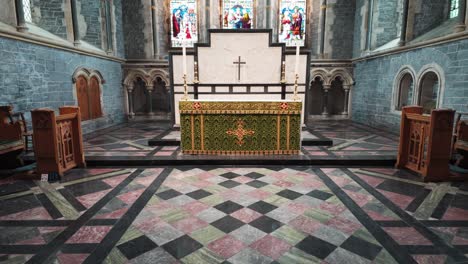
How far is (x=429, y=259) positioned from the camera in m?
2.14

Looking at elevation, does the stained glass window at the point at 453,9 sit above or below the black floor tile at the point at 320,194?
above

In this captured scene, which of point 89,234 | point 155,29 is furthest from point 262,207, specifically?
point 155,29

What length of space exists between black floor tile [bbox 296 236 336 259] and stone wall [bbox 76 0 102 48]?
9.56m

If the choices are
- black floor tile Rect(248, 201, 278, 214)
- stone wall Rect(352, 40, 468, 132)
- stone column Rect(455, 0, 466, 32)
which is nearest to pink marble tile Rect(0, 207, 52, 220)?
black floor tile Rect(248, 201, 278, 214)

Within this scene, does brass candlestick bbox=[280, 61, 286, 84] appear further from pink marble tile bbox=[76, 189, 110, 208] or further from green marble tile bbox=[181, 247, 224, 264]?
green marble tile bbox=[181, 247, 224, 264]

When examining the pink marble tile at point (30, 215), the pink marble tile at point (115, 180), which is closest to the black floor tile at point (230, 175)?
the pink marble tile at point (115, 180)

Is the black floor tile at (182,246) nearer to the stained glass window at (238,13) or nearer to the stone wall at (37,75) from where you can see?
the stone wall at (37,75)

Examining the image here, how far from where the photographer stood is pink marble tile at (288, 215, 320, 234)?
2641mm

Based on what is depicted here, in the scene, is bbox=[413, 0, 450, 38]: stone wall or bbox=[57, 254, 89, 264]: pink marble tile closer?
bbox=[57, 254, 89, 264]: pink marble tile

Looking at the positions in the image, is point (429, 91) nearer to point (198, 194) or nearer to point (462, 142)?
point (462, 142)

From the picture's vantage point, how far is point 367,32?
32.1ft

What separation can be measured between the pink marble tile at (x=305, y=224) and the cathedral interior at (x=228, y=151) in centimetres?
2

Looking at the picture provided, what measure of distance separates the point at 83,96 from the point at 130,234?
7030 millimetres

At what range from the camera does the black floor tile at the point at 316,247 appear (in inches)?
88.3
